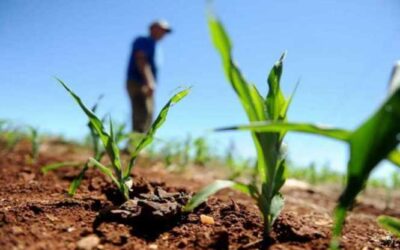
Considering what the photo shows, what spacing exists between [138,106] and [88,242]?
4827 millimetres

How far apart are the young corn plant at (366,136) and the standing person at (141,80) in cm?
493

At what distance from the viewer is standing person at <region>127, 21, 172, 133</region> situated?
5.71 meters

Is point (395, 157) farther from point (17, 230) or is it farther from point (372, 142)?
point (17, 230)

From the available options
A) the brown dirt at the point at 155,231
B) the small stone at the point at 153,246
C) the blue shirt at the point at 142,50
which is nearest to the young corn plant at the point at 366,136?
the brown dirt at the point at 155,231

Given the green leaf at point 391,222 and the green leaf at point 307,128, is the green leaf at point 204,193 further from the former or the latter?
the green leaf at point 391,222

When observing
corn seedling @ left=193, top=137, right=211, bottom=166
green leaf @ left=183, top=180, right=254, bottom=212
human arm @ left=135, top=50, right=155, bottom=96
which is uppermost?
human arm @ left=135, top=50, right=155, bottom=96

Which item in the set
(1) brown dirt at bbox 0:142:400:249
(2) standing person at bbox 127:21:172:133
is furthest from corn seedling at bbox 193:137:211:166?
(1) brown dirt at bbox 0:142:400:249

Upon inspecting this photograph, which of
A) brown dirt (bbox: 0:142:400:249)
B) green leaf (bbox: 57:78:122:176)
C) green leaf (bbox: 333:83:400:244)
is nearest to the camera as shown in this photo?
green leaf (bbox: 333:83:400:244)

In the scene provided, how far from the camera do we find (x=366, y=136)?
76 cm

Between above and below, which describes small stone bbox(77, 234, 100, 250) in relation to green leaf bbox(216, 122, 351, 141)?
below

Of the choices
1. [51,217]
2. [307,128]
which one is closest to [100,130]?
[51,217]

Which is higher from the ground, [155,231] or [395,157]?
[395,157]

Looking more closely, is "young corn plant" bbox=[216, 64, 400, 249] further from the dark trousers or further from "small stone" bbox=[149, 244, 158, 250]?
the dark trousers

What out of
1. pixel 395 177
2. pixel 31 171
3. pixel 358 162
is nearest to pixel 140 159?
pixel 31 171
